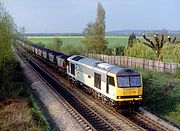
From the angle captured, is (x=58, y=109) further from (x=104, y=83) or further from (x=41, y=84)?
(x=41, y=84)

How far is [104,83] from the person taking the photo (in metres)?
24.8

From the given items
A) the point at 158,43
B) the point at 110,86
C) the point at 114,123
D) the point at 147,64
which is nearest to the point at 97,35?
the point at 158,43

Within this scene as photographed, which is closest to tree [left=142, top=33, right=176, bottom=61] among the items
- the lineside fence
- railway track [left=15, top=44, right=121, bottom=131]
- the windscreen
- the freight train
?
the lineside fence

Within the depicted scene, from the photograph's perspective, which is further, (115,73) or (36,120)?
(115,73)

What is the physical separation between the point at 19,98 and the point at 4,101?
164 centimetres

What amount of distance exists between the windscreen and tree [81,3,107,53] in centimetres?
5426

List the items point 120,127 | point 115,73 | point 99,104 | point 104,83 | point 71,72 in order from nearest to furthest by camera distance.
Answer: point 120,127, point 115,73, point 104,83, point 99,104, point 71,72

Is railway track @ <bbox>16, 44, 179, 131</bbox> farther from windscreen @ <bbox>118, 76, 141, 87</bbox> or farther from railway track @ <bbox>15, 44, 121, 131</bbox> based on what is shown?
windscreen @ <bbox>118, 76, 141, 87</bbox>

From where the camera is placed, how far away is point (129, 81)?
900 inches

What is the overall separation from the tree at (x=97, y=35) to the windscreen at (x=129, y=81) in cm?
5426

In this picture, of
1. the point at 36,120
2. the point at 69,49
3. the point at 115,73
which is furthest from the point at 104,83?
the point at 69,49

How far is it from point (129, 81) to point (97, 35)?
55109 millimetres

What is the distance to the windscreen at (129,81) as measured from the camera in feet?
74.5

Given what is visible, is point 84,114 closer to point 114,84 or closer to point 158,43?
point 114,84
